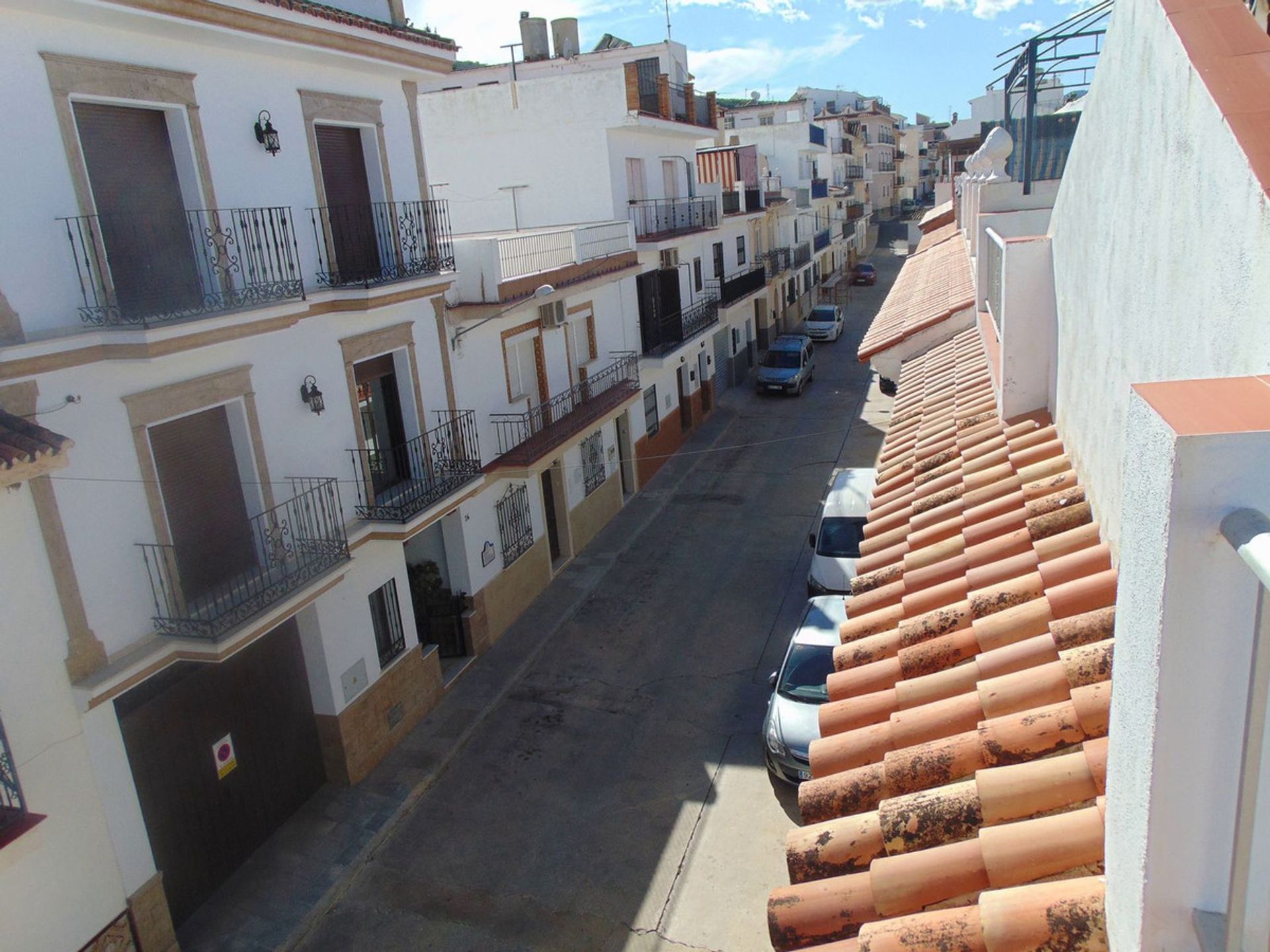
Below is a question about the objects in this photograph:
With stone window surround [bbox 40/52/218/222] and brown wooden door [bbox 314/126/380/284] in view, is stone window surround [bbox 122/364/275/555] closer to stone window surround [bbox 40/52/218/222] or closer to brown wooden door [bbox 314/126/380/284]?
stone window surround [bbox 40/52/218/222]

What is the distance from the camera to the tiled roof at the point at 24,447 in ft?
22.2

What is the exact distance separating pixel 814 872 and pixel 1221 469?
215cm

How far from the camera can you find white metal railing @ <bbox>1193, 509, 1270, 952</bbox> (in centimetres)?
163

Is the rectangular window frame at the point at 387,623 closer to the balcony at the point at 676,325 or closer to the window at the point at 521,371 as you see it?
the window at the point at 521,371

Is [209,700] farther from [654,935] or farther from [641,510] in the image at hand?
[641,510]

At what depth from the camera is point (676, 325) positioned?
83.5 ft

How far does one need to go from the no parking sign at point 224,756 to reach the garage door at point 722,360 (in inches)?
919

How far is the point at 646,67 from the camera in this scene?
83.4 ft

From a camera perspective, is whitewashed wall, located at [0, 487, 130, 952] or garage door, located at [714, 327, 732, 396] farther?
garage door, located at [714, 327, 732, 396]

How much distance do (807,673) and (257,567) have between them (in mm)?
7165

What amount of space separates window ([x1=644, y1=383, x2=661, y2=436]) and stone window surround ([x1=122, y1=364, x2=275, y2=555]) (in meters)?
14.6

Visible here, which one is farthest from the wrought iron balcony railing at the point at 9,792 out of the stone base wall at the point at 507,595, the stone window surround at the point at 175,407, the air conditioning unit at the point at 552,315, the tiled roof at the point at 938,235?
the tiled roof at the point at 938,235

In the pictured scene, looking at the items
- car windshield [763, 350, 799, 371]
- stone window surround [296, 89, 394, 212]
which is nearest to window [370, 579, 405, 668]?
stone window surround [296, 89, 394, 212]

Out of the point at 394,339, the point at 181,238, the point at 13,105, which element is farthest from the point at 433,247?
the point at 13,105
